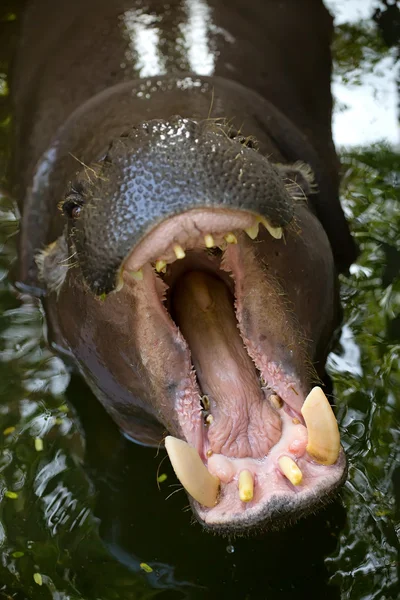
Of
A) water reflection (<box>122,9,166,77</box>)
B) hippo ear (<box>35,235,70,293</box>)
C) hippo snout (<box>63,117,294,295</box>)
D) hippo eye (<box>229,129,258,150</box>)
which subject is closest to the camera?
hippo snout (<box>63,117,294,295</box>)

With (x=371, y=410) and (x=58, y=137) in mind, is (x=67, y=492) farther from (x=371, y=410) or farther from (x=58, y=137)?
(x=58, y=137)

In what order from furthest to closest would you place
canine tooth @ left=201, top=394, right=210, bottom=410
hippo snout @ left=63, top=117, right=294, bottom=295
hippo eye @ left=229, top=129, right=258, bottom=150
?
canine tooth @ left=201, top=394, right=210, bottom=410 → hippo eye @ left=229, top=129, right=258, bottom=150 → hippo snout @ left=63, top=117, right=294, bottom=295

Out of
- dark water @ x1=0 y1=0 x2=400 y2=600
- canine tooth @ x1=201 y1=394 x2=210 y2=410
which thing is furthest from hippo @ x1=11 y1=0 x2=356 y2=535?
dark water @ x1=0 y1=0 x2=400 y2=600

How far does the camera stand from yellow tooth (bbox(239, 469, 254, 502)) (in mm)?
2625

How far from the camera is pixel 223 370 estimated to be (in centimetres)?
317

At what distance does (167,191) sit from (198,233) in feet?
0.56

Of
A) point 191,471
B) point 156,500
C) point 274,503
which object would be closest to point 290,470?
point 274,503

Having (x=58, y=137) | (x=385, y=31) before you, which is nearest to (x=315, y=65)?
(x=385, y=31)

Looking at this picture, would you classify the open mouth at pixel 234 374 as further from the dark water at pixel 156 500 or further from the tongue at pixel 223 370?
the dark water at pixel 156 500

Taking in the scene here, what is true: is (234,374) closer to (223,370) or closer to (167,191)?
(223,370)

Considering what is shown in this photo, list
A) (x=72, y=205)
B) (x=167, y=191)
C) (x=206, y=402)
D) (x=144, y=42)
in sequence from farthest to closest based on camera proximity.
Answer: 1. (x=144, y=42)
2. (x=72, y=205)
3. (x=206, y=402)
4. (x=167, y=191)

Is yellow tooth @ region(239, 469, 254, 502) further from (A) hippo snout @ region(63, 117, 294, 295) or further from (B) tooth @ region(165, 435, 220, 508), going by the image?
(A) hippo snout @ region(63, 117, 294, 295)

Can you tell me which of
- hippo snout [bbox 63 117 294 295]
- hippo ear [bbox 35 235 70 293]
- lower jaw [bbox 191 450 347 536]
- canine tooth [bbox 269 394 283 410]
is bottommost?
lower jaw [bbox 191 450 347 536]

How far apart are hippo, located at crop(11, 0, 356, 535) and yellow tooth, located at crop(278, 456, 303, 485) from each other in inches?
1.6
